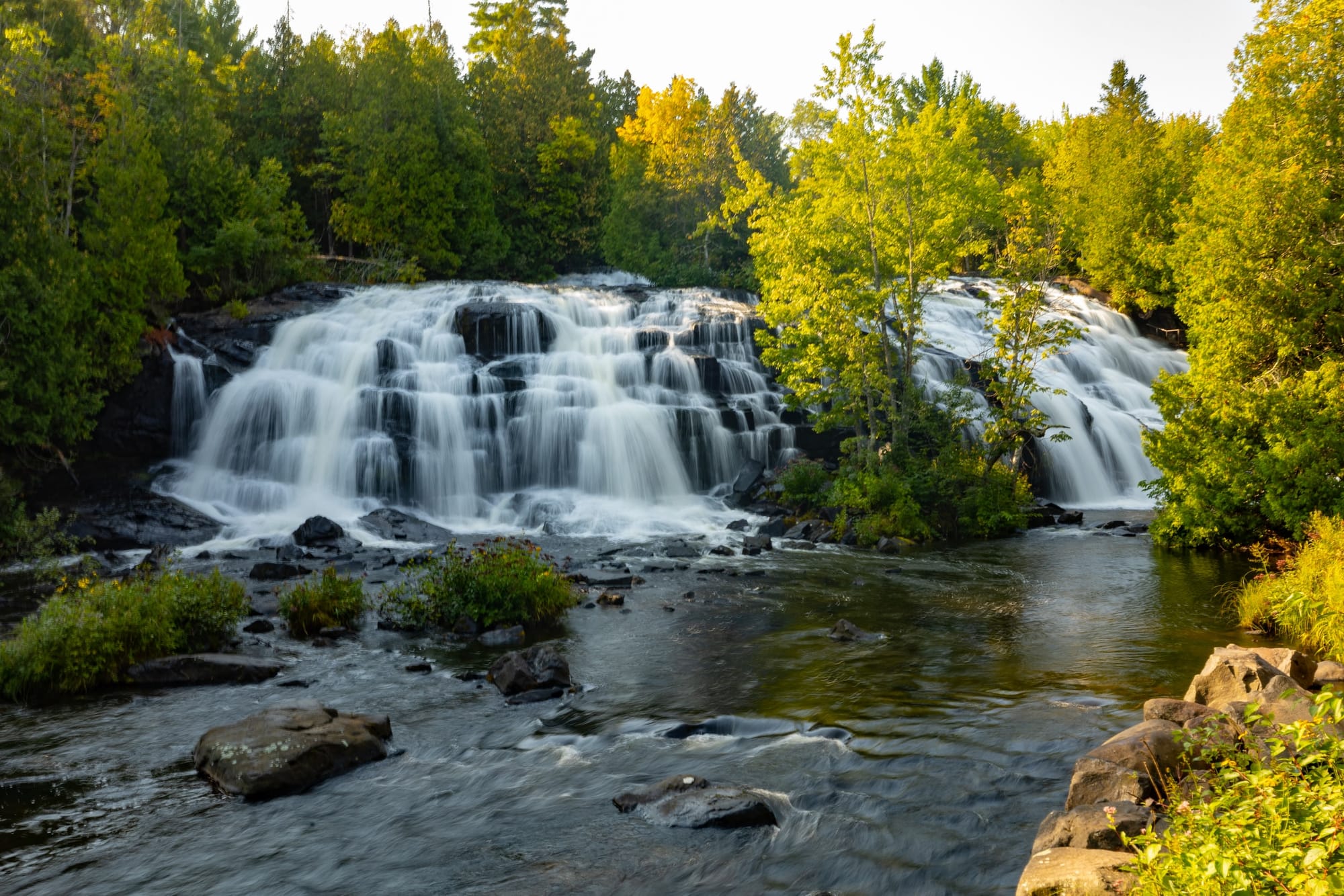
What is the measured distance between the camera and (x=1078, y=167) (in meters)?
53.5

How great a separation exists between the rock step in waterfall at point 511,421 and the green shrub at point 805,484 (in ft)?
6.23

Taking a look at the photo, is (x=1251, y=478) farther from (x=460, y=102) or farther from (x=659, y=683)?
(x=460, y=102)

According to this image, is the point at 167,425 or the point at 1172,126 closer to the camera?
the point at 167,425

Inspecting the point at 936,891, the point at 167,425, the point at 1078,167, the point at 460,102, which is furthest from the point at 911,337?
the point at 1078,167

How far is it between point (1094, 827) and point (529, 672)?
6976 millimetres

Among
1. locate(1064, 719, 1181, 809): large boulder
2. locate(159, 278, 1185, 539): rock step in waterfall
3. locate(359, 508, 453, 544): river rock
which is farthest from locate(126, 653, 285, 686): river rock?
locate(159, 278, 1185, 539): rock step in waterfall

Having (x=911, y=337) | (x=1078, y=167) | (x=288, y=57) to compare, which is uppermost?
(x=288, y=57)

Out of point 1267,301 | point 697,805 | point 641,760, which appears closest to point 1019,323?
point 1267,301

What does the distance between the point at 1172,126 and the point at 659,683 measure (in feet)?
193

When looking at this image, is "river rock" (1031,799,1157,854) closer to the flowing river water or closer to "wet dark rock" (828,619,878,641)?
the flowing river water

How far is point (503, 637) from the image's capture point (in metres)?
13.5

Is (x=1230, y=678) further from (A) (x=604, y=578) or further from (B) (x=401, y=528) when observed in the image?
(B) (x=401, y=528)

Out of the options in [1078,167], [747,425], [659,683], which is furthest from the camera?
[1078,167]

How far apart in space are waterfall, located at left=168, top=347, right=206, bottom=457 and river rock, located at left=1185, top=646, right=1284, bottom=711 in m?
26.1
